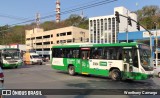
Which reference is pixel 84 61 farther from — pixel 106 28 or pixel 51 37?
Answer: pixel 51 37

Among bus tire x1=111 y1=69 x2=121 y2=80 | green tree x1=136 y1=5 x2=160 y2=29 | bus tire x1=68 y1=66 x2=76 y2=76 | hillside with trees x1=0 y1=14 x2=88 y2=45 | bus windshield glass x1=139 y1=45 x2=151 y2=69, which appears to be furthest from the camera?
hillside with trees x1=0 y1=14 x2=88 y2=45

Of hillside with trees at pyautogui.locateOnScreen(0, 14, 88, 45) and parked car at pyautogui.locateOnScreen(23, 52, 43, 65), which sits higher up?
hillside with trees at pyautogui.locateOnScreen(0, 14, 88, 45)

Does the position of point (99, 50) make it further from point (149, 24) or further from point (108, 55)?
point (149, 24)

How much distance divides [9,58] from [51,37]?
73.4 meters

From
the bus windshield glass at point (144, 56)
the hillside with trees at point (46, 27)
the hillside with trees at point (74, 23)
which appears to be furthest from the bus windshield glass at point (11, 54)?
the hillside with trees at point (46, 27)

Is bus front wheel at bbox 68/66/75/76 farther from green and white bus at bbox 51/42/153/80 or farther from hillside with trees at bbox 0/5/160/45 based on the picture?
hillside with trees at bbox 0/5/160/45

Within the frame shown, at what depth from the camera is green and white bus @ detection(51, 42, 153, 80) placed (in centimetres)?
1794

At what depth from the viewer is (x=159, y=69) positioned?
78.9 ft

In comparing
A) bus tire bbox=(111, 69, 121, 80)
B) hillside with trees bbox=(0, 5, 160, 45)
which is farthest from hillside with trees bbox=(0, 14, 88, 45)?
bus tire bbox=(111, 69, 121, 80)

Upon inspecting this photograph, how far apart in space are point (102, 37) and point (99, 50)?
65315 millimetres

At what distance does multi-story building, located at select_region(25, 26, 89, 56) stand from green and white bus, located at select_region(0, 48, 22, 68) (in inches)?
2052

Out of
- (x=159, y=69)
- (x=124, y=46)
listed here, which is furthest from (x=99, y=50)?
(x=159, y=69)

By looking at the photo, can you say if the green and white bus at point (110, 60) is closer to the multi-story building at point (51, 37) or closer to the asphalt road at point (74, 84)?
the asphalt road at point (74, 84)

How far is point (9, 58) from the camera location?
32.5 metres
